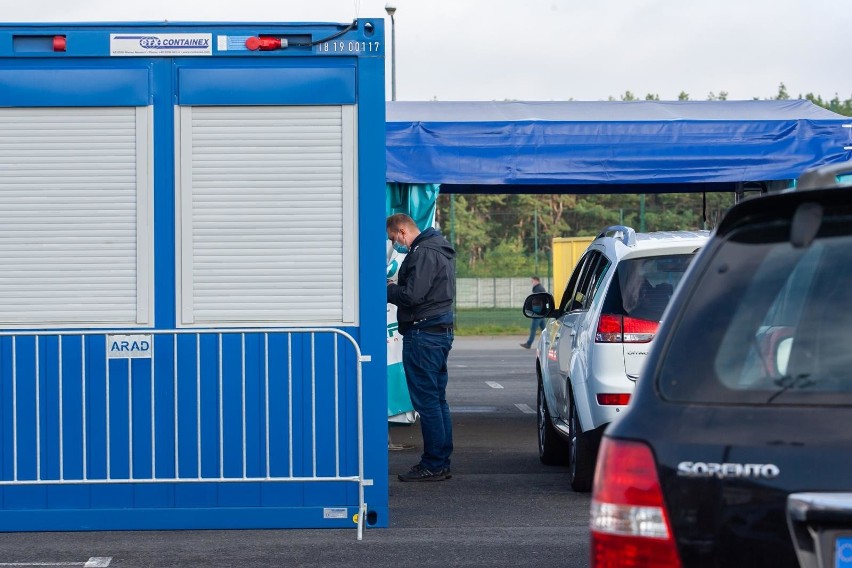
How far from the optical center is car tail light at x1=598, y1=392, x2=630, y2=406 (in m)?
8.12

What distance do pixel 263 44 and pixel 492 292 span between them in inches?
1392

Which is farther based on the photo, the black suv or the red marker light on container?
the red marker light on container

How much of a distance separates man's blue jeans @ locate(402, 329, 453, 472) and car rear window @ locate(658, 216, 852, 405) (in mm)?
Result: 6364

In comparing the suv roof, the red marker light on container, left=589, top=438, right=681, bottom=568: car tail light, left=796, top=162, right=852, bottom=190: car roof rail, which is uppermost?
the red marker light on container

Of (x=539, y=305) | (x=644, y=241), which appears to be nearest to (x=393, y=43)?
(x=539, y=305)

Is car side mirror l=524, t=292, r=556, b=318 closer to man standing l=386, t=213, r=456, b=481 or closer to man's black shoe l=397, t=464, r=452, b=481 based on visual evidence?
man standing l=386, t=213, r=456, b=481

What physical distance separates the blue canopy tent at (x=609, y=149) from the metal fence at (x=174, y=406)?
4.58m

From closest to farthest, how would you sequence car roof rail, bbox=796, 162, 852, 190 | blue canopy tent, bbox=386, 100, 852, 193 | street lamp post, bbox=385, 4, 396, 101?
1. car roof rail, bbox=796, 162, 852, 190
2. blue canopy tent, bbox=386, 100, 852, 193
3. street lamp post, bbox=385, 4, 396, 101

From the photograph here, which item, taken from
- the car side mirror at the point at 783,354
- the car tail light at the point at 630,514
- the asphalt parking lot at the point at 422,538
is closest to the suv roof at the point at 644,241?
the asphalt parking lot at the point at 422,538

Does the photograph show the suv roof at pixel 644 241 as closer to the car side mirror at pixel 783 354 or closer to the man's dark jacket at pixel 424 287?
the man's dark jacket at pixel 424 287

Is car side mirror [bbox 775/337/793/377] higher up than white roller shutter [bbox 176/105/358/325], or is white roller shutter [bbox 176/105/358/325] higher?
white roller shutter [bbox 176/105/358/325]

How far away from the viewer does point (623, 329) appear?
822 centimetres

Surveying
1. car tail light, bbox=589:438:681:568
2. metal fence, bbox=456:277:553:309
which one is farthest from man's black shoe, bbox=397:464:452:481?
metal fence, bbox=456:277:553:309

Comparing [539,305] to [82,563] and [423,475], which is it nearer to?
[423,475]
